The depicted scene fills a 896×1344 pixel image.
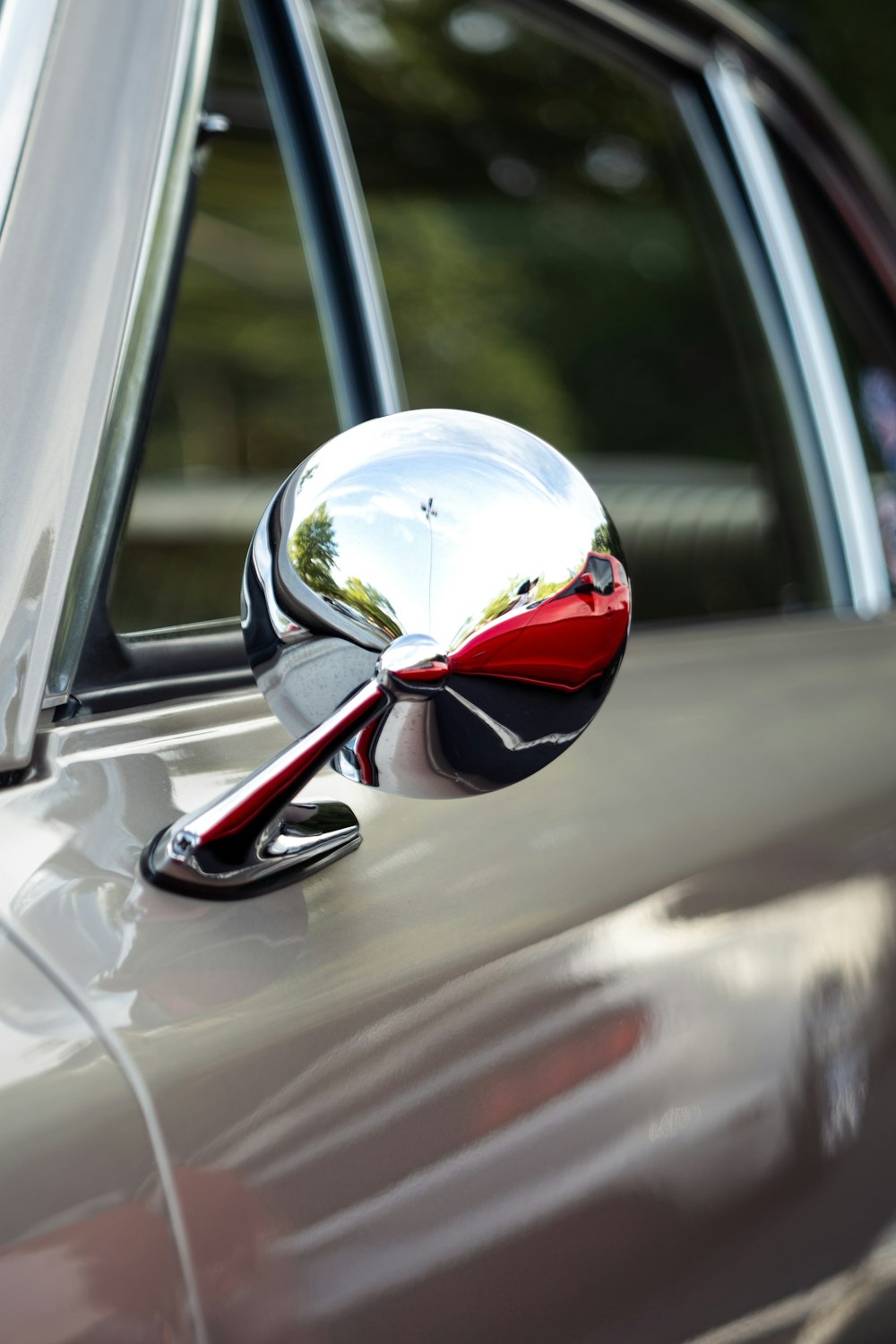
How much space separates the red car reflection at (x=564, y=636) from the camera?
0.79 metres

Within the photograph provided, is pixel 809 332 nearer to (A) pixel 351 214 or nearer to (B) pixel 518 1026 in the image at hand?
(A) pixel 351 214

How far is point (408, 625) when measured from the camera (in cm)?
78

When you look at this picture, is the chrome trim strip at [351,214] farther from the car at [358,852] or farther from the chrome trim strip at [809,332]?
the chrome trim strip at [809,332]

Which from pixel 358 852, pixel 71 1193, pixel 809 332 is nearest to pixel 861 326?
pixel 809 332

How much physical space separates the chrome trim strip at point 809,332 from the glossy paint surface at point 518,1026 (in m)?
0.77

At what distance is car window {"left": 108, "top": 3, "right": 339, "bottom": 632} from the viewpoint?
1.18 metres

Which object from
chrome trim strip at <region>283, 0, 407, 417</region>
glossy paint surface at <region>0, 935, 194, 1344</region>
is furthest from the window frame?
glossy paint surface at <region>0, 935, 194, 1344</region>

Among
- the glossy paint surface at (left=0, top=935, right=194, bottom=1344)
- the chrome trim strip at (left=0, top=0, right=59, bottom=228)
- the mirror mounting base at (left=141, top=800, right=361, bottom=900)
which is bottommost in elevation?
the glossy paint surface at (left=0, top=935, right=194, bottom=1344)

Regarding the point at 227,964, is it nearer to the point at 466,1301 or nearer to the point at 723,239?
the point at 466,1301

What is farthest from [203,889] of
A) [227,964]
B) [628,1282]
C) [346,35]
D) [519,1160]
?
[346,35]

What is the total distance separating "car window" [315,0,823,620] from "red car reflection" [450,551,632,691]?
69 cm

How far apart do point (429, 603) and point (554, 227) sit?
86.4 inches

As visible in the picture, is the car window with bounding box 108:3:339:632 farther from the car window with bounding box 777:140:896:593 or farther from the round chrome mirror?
the car window with bounding box 777:140:896:593

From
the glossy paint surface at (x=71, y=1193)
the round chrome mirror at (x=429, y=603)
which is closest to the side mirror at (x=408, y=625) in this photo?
the round chrome mirror at (x=429, y=603)
